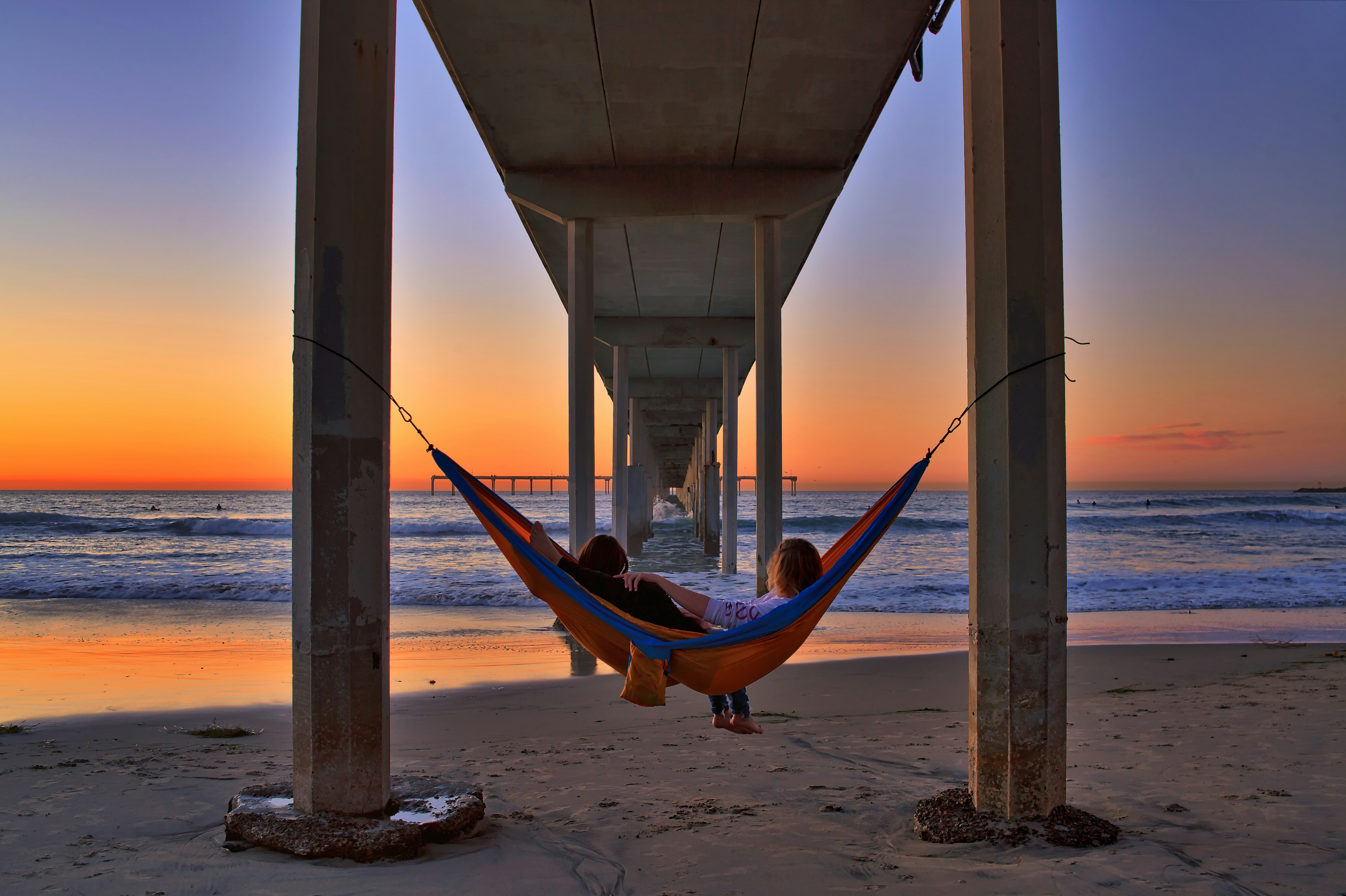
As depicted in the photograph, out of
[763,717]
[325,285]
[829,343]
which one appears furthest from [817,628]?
[829,343]

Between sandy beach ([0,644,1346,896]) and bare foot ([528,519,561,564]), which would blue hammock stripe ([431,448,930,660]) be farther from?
sandy beach ([0,644,1346,896])

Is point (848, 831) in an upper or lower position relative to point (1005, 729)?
lower

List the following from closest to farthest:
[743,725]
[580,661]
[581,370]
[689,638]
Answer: [689,638] → [743,725] → [580,661] → [581,370]

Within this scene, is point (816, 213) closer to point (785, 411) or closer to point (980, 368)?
point (980, 368)

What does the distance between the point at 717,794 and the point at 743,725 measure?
32cm

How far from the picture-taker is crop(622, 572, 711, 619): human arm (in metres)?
3.22

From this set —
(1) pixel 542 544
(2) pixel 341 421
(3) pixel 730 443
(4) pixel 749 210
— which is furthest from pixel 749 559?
(2) pixel 341 421

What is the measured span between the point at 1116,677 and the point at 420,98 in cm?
759

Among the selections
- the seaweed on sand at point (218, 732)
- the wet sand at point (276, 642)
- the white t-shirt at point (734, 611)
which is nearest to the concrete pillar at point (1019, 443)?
the white t-shirt at point (734, 611)

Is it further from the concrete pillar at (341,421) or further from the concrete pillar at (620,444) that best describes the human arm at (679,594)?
the concrete pillar at (620,444)

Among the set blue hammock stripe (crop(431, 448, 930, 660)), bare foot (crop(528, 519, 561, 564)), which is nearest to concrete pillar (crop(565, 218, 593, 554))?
bare foot (crop(528, 519, 561, 564))

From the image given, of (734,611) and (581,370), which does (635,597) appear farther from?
(581,370)

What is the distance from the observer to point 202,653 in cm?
709

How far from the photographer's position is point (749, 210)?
8766 millimetres
